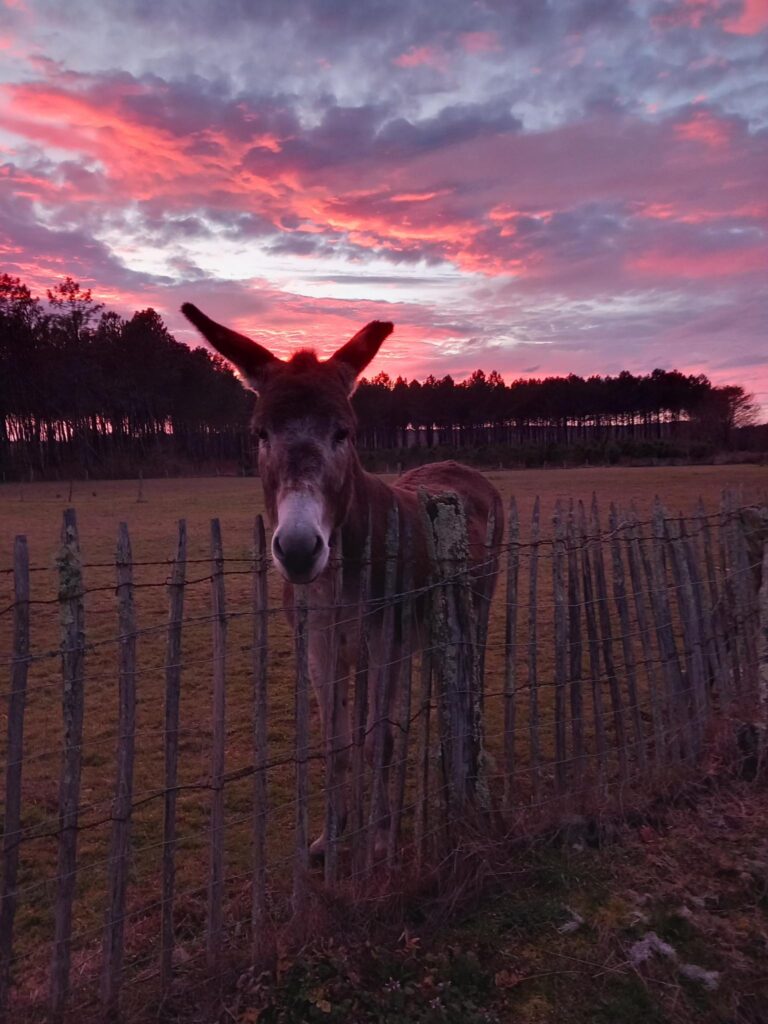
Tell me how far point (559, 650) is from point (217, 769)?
91.5 inches

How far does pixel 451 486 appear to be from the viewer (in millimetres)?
7047

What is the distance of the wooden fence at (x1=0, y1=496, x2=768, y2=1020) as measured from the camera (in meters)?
2.78

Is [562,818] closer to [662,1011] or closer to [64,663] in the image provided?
[662,1011]

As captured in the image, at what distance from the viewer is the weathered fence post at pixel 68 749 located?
264 cm

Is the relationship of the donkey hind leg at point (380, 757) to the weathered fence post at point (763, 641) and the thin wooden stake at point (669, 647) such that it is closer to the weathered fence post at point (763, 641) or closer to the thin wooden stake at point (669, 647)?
the thin wooden stake at point (669, 647)

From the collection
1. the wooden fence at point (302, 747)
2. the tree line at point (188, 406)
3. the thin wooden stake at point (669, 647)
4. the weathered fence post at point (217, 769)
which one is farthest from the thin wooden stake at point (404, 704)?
the tree line at point (188, 406)

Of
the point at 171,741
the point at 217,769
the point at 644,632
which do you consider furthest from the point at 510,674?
the point at 171,741

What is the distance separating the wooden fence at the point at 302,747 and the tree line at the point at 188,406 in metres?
26.1

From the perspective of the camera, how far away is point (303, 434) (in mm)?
3537

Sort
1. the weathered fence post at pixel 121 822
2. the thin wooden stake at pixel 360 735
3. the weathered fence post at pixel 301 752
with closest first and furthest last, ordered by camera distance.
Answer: the weathered fence post at pixel 121 822 < the weathered fence post at pixel 301 752 < the thin wooden stake at pixel 360 735

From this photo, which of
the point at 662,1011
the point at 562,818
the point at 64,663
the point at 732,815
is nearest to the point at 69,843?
the point at 64,663

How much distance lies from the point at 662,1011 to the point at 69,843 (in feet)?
8.45

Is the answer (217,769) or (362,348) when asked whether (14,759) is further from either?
(362,348)

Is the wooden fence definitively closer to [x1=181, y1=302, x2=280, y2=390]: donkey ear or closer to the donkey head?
the donkey head
